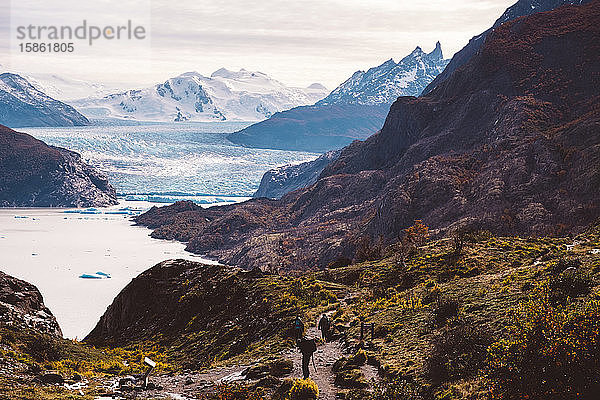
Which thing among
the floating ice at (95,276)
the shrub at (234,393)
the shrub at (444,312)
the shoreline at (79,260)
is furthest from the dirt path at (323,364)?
the floating ice at (95,276)

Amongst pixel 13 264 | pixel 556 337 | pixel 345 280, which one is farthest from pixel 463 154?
pixel 13 264

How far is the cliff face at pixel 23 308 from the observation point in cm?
2902

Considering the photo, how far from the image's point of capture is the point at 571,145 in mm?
78125

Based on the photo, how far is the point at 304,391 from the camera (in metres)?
18.4

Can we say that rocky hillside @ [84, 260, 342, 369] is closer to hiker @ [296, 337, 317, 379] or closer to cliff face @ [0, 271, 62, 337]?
hiker @ [296, 337, 317, 379]

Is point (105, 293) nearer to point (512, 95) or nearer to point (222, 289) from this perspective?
point (222, 289)

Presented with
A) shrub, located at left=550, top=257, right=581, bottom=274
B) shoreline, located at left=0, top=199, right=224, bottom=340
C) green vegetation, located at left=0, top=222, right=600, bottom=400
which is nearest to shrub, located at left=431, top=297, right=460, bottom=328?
green vegetation, located at left=0, top=222, right=600, bottom=400

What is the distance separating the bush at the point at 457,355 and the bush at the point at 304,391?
3.93 meters

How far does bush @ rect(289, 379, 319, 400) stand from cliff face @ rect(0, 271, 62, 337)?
57.1 ft

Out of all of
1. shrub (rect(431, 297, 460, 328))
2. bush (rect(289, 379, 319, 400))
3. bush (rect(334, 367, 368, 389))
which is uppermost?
shrub (rect(431, 297, 460, 328))

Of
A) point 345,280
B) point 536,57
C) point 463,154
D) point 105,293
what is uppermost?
point 536,57

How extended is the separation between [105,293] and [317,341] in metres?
84.0

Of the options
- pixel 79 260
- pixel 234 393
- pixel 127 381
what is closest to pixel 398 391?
pixel 234 393

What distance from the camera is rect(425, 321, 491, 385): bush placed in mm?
17766
